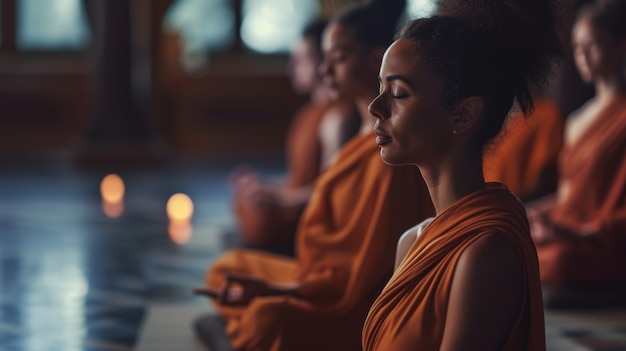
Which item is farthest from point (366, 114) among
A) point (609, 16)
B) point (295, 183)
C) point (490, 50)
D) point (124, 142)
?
point (124, 142)

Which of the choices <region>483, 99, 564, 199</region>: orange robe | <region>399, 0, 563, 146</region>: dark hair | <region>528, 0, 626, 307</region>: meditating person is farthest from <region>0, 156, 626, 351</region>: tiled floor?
<region>399, 0, 563, 146</region>: dark hair

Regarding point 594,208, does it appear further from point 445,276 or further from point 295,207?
point 445,276

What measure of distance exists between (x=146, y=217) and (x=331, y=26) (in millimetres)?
4647

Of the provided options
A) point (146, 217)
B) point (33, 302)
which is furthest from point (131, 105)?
point (33, 302)

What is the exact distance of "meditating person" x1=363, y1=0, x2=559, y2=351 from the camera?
79.2 inches

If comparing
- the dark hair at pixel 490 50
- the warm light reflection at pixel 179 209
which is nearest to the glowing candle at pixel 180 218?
the warm light reflection at pixel 179 209

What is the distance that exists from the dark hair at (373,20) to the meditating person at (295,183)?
6.22 ft

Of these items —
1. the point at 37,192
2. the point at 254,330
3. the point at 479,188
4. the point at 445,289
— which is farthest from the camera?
the point at 37,192

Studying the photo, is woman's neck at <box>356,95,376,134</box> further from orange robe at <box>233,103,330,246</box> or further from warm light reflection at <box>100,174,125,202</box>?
warm light reflection at <box>100,174,125,202</box>

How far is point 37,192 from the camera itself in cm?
958

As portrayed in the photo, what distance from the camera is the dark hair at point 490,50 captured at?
2.10 metres

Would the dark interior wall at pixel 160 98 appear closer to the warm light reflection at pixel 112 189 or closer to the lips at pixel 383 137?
the warm light reflection at pixel 112 189

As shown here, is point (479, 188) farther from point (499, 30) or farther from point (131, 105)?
point (131, 105)

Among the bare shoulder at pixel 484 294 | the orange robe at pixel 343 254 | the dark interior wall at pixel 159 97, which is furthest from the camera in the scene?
the dark interior wall at pixel 159 97
